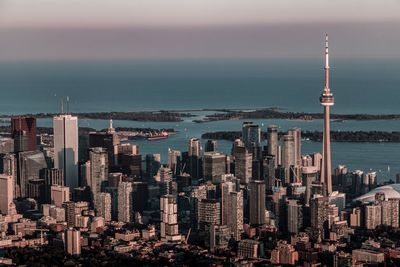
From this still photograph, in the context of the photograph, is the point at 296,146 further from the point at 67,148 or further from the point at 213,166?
the point at 67,148

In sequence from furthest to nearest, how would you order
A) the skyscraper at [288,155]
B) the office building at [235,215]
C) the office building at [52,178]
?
the skyscraper at [288,155] < the office building at [52,178] < the office building at [235,215]

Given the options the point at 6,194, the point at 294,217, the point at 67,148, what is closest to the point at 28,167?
the point at 67,148

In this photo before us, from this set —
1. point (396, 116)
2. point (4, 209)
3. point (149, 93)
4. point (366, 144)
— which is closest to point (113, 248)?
point (4, 209)

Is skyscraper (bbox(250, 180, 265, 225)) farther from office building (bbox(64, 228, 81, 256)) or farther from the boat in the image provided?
the boat

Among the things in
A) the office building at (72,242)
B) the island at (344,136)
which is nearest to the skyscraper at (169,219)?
the office building at (72,242)

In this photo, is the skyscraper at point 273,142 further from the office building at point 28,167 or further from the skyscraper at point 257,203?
the office building at point 28,167

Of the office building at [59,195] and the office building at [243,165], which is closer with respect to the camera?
the office building at [59,195]

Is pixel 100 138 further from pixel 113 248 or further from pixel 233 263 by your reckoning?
pixel 233 263
